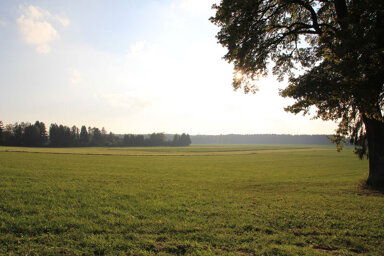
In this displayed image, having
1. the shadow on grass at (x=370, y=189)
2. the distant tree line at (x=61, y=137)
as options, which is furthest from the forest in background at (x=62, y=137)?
the shadow on grass at (x=370, y=189)

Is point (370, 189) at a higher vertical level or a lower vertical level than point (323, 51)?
lower

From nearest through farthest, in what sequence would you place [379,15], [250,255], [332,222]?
[250,255]
[332,222]
[379,15]

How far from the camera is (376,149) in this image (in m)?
12.3

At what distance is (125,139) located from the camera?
129 m

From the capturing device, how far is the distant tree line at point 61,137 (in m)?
101

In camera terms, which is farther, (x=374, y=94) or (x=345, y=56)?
(x=374, y=94)

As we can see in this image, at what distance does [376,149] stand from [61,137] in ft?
421

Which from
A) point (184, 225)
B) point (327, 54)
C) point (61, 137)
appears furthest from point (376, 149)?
point (61, 137)

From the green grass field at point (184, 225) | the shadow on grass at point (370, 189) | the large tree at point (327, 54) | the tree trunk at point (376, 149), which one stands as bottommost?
the shadow on grass at point (370, 189)

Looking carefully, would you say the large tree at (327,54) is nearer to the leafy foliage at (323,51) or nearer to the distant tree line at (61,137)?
the leafy foliage at (323,51)

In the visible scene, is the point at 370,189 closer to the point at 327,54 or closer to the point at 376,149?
the point at 376,149

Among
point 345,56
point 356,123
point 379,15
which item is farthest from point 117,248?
point 356,123

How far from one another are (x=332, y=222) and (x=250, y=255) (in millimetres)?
4093

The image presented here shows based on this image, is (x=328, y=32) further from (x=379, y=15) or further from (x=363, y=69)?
(x=363, y=69)
